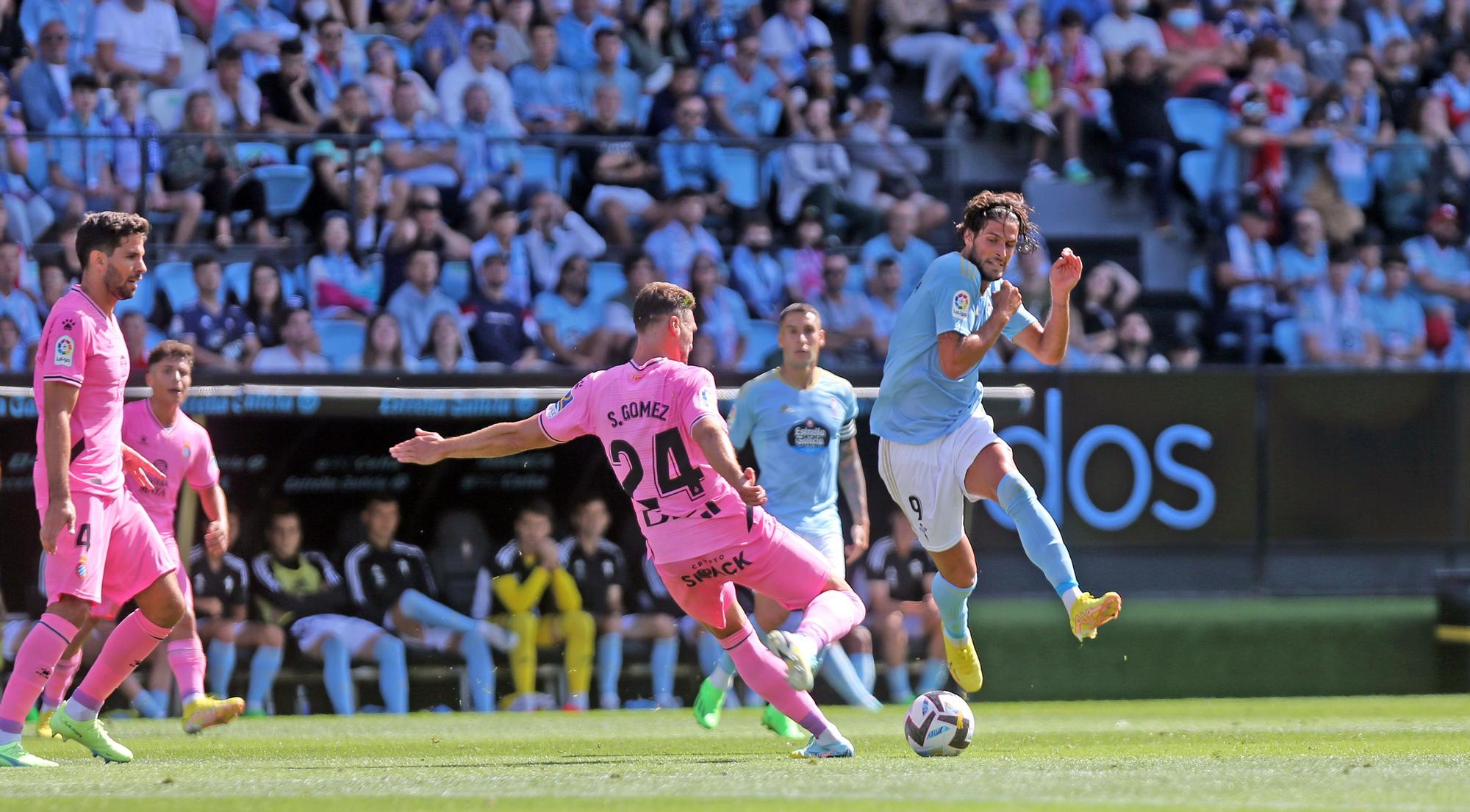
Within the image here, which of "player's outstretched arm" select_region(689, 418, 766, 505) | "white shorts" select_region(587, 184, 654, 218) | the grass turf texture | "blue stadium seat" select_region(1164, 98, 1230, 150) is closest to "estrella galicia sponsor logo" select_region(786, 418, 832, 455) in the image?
the grass turf texture

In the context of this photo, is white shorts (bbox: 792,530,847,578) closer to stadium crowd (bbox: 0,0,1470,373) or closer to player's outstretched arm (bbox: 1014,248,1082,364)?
player's outstretched arm (bbox: 1014,248,1082,364)

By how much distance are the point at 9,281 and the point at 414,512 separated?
10.5 ft

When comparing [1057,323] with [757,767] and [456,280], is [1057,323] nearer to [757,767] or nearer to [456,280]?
[757,767]

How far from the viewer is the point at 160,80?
1470cm

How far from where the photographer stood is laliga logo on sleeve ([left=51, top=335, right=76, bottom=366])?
7.46 metres

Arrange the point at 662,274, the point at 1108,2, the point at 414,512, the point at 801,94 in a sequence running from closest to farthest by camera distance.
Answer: the point at 414,512 < the point at 662,274 < the point at 801,94 < the point at 1108,2

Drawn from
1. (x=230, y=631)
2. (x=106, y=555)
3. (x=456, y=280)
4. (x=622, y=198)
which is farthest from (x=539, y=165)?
(x=106, y=555)

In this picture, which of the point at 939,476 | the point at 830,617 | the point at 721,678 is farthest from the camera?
the point at 721,678

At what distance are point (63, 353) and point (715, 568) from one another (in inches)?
107

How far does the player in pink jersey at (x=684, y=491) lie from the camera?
23.7 ft

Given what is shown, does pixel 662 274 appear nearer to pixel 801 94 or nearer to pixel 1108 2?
pixel 801 94

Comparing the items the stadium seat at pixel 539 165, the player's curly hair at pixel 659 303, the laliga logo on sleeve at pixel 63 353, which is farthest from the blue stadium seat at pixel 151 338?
the player's curly hair at pixel 659 303

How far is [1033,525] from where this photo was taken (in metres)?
8.03

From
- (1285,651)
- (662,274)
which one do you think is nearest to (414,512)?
(662,274)
